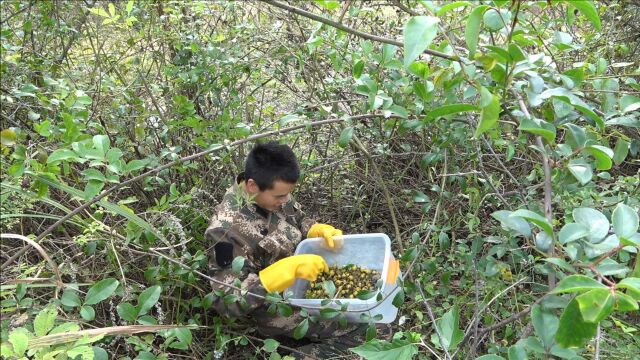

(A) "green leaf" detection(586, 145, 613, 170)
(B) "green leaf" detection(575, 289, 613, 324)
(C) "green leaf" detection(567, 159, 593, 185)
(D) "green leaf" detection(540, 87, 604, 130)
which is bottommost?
(B) "green leaf" detection(575, 289, 613, 324)

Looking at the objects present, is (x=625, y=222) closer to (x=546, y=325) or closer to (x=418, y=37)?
(x=546, y=325)

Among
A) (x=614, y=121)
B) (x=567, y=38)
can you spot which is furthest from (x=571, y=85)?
(x=567, y=38)

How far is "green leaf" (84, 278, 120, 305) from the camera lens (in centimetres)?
133

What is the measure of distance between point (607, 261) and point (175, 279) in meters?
1.44

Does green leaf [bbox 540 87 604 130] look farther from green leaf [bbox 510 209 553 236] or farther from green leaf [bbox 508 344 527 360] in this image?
green leaf [bbox 508 344 527 360]

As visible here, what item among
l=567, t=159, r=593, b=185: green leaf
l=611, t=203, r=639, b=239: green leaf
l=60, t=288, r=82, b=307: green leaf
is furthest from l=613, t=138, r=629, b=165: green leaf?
l=60, t=288, r=82, b=307: green leaf

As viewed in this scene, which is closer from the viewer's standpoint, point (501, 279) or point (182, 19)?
point (501, 279)

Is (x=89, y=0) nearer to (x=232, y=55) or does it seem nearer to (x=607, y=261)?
(x=232, y=55)

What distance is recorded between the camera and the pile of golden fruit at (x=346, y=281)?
206cm

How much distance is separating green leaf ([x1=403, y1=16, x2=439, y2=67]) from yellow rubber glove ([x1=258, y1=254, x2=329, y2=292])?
4.11 ft

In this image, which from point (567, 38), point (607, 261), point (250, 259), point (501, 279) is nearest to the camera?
point (607, 261)

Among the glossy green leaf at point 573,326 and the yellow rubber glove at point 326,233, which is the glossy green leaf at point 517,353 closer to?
the glossy green leaf at point 573,326

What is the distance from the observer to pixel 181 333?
1.52 metres

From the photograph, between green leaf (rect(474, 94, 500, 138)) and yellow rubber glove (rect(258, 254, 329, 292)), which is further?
yellow rubber glove (rect(258, 254, 329, 292))
